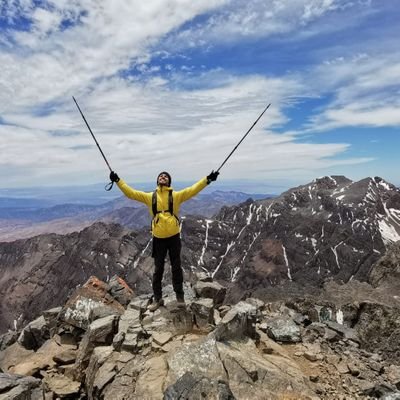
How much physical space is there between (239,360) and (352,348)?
724 centimetres

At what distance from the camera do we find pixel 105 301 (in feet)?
80.2

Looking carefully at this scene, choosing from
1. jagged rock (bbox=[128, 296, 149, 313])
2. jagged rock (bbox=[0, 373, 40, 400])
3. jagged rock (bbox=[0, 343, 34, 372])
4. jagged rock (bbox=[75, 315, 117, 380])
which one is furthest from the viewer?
jagged rock (bbox=[0, 343, 34, 372])

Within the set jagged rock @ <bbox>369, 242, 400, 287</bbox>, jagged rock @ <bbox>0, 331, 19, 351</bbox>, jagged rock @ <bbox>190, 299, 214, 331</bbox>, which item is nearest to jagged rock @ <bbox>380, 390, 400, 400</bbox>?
jagged rock @ <bbox>190, 299, 214, 331</bbox>

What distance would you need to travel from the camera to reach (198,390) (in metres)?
11.3

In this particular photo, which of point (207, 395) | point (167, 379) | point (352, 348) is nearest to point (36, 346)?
point (167, 379)

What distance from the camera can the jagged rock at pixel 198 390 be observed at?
11188mm

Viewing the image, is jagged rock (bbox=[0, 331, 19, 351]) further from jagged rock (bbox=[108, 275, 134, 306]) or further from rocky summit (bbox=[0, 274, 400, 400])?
jagged rock (bbox=[108, 275, 134, 306])

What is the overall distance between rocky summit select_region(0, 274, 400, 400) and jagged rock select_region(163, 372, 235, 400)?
3 cm

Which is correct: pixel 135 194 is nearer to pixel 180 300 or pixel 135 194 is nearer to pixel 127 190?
pixel 127 190

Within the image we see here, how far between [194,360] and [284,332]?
19.5 feet

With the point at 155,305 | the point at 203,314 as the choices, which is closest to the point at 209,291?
the point at 155,305

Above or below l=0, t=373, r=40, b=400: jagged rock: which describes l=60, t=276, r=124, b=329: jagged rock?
below

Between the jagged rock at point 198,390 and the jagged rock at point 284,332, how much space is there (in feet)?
21.6

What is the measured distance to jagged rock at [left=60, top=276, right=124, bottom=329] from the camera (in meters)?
21.1
